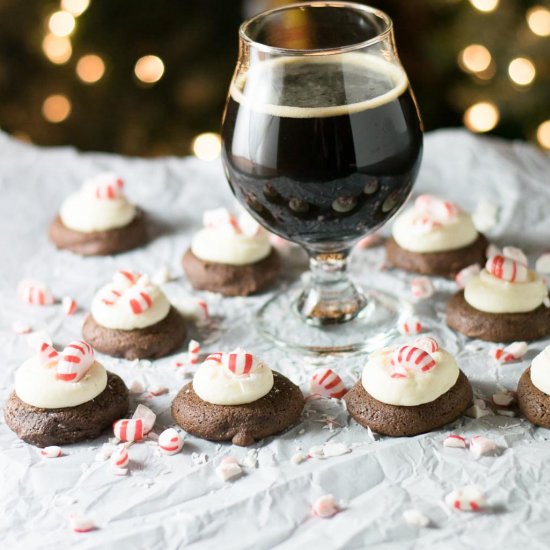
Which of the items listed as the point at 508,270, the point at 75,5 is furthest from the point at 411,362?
the point at 75,5

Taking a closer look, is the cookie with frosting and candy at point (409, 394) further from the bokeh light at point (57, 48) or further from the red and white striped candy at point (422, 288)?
the bokeh light at point (57, 48)

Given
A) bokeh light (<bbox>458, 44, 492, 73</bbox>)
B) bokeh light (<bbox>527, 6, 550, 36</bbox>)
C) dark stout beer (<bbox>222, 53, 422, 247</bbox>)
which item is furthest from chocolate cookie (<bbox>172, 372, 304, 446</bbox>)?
bokeh light (<bbox>458, 44, 492, 73</bbox>)

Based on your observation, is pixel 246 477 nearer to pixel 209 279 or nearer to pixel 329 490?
pixel 329 490

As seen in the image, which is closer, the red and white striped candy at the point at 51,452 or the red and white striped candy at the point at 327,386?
the red and white striped candy at the point at 51,452

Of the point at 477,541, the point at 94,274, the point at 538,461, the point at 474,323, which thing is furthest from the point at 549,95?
the point at 477,541

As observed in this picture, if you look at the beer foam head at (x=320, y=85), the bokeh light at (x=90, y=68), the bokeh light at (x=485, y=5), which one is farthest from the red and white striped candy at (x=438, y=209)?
the bokeh light at (x=90, y=68)

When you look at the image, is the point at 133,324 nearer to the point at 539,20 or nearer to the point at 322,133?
the point at 322,133
